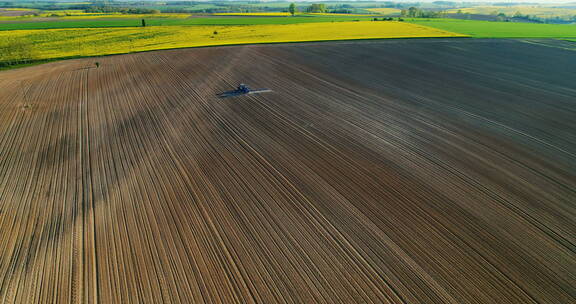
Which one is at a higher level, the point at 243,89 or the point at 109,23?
the point at 109,23

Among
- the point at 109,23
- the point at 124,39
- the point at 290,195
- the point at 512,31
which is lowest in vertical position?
the point at 290,195

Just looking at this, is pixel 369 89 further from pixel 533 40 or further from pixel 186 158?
pixel 533 40

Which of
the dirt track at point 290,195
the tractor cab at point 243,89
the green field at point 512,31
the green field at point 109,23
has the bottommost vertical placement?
the dirt track at point 290,195

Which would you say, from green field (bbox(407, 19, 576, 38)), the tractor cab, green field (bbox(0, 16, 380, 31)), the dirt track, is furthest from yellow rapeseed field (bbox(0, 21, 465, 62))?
the tractor cab

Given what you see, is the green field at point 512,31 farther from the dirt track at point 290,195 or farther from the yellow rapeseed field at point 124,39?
the dirt track at point 290,195

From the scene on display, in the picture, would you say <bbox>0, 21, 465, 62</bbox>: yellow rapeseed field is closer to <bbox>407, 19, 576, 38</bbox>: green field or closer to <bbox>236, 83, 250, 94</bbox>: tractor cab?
<bbox>407, 19, 576, 38</bbox>: green field

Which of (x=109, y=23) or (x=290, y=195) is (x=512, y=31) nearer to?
(x=290, y=195)

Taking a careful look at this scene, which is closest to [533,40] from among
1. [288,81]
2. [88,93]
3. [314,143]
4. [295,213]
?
[288,81]

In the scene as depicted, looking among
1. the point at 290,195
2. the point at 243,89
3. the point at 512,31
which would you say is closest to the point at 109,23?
the point at 243,89

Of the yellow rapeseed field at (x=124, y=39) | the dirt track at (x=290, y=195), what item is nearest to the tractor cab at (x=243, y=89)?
the dirt track at (x=290, y=195)

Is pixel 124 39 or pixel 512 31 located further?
pixel 512 31
